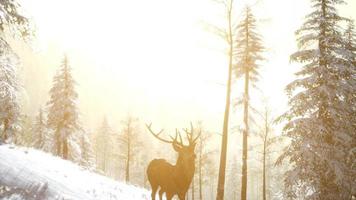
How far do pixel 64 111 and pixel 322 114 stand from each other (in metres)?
27.5

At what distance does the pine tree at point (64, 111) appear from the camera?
1404 inches

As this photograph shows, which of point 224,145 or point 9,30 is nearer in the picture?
point 9,30

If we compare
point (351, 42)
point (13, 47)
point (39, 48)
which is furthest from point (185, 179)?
point (351, 42)

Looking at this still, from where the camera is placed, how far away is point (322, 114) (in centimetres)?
1672

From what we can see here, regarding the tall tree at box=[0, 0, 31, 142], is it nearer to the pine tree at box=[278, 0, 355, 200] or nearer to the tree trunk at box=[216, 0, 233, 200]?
the tree trunk at box=[216, 0, 233, 200]

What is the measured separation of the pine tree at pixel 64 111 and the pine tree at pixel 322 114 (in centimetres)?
2542

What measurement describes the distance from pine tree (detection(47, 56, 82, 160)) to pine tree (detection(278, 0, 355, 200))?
25.4 meters

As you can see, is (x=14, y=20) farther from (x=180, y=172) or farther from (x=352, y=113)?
(x=352, y=113)

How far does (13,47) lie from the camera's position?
12.1m

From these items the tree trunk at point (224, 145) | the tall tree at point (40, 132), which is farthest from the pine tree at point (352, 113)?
the tall tree at point (40, 132)

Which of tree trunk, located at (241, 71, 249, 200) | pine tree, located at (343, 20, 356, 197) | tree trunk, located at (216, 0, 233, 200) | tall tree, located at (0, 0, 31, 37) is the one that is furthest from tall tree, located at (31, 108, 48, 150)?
pine tree, located at (343, 20, 356, 197)

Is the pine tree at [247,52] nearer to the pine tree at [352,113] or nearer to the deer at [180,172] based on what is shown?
the pine tree at [352,113]

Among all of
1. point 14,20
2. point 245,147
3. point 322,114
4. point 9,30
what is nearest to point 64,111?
point 245,147

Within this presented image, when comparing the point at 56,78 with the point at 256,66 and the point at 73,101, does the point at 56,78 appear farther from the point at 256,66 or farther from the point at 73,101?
the point at 256,66
